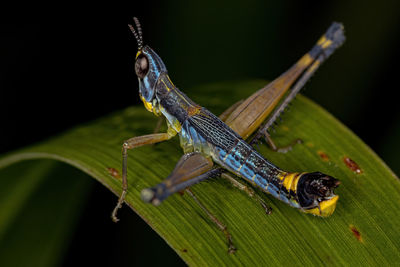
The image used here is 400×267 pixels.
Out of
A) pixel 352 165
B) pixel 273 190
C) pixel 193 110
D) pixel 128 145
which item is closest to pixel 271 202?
pixel 273 190

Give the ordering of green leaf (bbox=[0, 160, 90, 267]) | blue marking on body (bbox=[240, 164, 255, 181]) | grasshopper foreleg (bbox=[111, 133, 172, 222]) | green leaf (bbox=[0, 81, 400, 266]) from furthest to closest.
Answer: green leaf (bbox=[0, 160, 90, 267]) → blue marking on body (bbox=[240, 164, 255, 181]) → grasshopper foreleg (bbox=[111, 133, 172, 222]) → green leaf (bbox=[0, 81, 400, 266])

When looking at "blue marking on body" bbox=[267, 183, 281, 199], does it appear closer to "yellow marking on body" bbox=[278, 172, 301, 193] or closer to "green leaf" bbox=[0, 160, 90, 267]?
"yellow marking on body" bbox=[278, 172, 301, 193]

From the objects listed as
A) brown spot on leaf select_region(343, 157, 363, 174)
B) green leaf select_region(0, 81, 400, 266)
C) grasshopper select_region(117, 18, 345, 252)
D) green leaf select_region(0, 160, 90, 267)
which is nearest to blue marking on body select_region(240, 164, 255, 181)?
grasshopper select_region(117, 18, 345, 252)

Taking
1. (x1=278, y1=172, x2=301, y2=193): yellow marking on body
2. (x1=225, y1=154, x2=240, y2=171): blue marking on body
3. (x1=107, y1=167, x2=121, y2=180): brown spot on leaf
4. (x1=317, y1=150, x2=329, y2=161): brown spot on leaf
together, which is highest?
(x1=317, y1=150, x2=329, y2=161): brown spot on leaf

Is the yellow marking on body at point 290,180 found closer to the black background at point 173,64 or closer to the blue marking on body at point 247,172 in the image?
the blue marking on body at point 247,172

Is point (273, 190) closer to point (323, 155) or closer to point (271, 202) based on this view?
point (271, 202)

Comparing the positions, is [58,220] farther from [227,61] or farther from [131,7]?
[131,7]

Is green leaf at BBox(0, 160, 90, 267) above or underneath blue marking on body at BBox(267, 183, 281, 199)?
underneath

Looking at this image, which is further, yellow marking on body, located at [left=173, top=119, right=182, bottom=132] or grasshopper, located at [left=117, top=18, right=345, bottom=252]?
yellow marking on body, located at [left=173, top=119, right=182, bottom=132]
